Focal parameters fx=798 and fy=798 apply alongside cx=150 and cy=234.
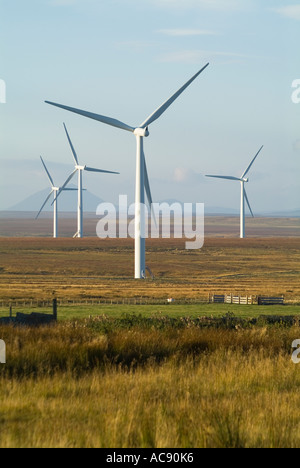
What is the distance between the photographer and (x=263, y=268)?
122 meters

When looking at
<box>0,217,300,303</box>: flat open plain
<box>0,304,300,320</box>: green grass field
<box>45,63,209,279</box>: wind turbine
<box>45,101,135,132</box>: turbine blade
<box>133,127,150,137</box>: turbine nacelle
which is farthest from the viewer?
<box>133,127,150,137</box>: turbine nacelle

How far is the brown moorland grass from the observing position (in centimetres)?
7444

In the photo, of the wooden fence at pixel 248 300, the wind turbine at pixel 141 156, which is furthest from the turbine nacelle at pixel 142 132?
the wooden fence at pixel 248 300

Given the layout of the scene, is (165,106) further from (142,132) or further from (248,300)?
(248,300)

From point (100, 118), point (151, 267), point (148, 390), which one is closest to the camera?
point (148, 390)

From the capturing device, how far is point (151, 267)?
391 feet

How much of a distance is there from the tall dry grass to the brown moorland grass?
43.0 m

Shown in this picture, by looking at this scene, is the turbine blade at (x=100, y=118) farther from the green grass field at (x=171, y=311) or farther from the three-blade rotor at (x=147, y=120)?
the green grass field at (x=171, y=311)

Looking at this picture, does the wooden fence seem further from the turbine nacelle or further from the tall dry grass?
the tall dry grass

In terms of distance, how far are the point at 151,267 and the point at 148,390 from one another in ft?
343

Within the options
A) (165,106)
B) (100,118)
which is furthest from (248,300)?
(165,106)

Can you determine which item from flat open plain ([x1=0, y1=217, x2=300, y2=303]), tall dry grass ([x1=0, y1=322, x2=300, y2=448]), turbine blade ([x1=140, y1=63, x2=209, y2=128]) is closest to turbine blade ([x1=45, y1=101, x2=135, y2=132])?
turbine blade ([x1=140, y1=63, x2=209, y2=128])

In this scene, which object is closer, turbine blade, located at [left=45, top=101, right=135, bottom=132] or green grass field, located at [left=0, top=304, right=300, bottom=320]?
green grass field, located at [left=0, top=304, right=300, bottom=320]
